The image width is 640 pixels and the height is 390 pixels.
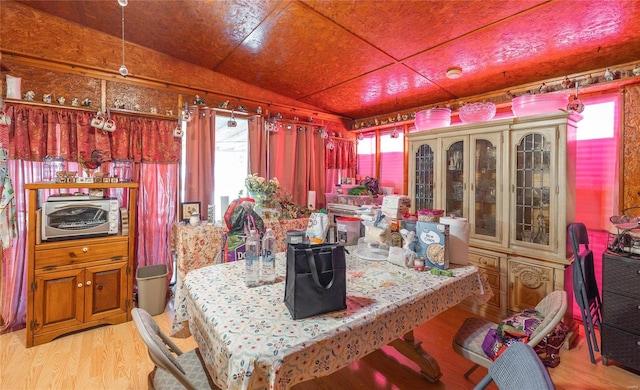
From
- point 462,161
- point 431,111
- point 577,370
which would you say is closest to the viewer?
point 577,370

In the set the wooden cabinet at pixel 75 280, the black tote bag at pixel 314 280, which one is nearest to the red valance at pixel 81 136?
the wooden cabinet at pixel 75 280

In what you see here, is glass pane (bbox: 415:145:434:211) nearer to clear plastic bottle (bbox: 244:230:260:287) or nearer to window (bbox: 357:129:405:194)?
window (bbox: 357:129:405:194)

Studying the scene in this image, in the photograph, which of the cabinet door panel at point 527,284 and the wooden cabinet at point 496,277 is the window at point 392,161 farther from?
the cabinet door panel at point 527,284

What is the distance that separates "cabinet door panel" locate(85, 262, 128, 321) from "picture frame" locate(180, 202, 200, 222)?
73 cm

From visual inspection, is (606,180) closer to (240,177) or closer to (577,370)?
(577,370)

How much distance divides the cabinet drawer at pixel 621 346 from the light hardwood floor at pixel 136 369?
0.09 meters

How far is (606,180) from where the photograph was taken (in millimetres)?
2594

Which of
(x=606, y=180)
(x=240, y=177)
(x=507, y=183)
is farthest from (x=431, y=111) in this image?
(x=240, y=177)

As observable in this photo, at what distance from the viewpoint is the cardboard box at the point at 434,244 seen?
168 cm

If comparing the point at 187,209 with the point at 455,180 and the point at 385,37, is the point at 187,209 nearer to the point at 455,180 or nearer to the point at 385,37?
the point at 385,37

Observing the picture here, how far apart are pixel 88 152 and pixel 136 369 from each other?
2.09 meters

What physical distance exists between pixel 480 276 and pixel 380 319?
930 mm

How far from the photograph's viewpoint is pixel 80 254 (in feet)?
8.07

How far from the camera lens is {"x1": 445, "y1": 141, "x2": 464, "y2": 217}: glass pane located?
312 centimetres
